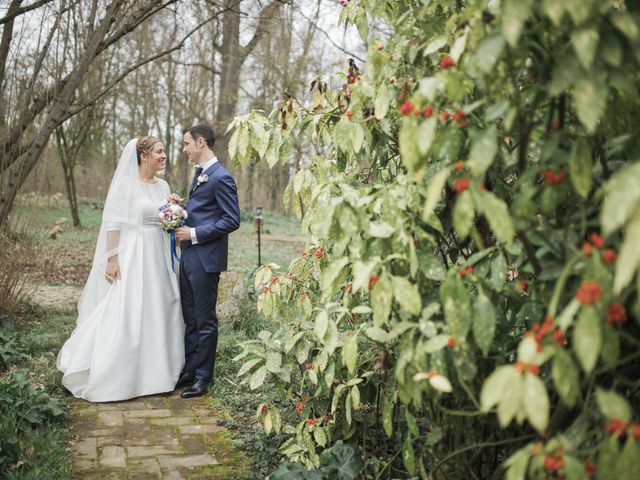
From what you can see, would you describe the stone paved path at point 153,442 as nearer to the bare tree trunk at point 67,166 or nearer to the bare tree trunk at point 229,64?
the bare tree trunk at point 67,166

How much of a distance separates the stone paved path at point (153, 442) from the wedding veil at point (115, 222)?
0.91m

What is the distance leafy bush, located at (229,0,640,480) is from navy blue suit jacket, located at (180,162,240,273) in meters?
1.45

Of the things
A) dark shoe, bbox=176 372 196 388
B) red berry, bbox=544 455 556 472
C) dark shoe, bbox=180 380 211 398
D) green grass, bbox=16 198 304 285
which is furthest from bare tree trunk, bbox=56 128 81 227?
red berry, bbox=544 455 556 472

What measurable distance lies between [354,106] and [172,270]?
295cm

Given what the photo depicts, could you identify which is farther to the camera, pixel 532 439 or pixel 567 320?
pixel 532 439

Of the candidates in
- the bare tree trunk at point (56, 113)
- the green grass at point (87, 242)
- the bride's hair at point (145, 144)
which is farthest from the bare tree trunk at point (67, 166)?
the bride's hair at point (145, 144)

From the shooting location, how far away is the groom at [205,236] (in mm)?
4535

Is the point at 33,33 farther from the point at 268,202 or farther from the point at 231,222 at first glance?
the point at 268,202

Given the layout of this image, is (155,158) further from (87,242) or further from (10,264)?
(87,242)

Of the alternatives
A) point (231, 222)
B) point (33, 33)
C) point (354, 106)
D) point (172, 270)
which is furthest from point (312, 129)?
point (33, 33)

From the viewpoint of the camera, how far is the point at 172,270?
16.3 ft

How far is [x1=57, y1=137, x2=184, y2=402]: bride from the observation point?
441 cm

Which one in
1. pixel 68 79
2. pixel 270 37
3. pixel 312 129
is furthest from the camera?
pixel 270 37

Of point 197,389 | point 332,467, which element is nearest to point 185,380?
point 197,389
